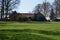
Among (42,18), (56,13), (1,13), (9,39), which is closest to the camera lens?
(9,39)

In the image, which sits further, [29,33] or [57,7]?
[57,7]

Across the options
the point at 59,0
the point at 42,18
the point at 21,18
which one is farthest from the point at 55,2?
the point at 21,18

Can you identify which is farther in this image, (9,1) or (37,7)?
(37,7)

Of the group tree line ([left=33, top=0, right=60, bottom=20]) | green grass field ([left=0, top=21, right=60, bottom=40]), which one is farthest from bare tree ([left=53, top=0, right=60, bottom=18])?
green grass field ([left=0, top=21, right=60, bottom=40])

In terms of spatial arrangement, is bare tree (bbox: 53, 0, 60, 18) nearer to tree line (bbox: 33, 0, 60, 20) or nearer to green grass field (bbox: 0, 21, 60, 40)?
tree line (bbox: 33, 0, 60, 20)

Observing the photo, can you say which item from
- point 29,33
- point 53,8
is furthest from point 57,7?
point 29,33

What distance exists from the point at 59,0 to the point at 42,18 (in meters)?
13.7

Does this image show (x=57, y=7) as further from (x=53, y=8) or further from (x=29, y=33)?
(x=29, y=33)

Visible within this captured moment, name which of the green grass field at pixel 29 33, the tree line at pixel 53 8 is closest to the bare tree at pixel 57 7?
the tree line at pixel 53 8

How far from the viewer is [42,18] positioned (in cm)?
9469

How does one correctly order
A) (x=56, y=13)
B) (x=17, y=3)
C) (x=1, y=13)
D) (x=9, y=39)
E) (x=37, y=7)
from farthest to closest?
(x=37, y=7), (x=56, y=13), (x=17, y=3), (x=1, y=13), (x=9, y=39)

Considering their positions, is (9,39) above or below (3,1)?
below

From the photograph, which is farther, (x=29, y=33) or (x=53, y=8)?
(x=53, y=8)

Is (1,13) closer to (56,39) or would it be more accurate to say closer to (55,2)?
(55,2)
